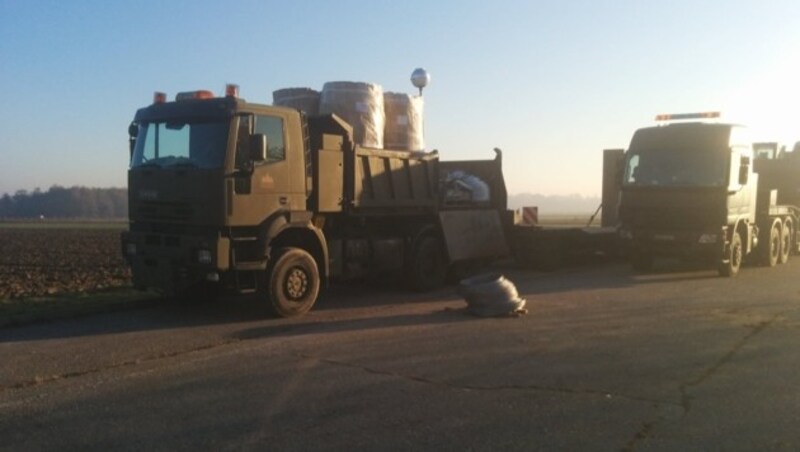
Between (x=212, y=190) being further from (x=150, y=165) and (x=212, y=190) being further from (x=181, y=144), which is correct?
(x=150, y=165)

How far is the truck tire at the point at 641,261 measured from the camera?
17.2 metres

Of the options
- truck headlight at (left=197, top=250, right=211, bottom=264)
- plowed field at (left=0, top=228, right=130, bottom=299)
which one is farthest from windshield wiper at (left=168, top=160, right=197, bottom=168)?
plowed field at (left=0, top=228, right=130, bottom=299)

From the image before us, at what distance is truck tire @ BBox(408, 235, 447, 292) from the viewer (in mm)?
14109

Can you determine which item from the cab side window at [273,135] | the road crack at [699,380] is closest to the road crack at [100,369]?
the cab side window at [273,135]

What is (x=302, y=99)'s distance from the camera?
13.2 metres

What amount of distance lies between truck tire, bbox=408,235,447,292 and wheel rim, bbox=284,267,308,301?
3205 mm

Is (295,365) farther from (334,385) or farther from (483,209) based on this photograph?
(483,209)

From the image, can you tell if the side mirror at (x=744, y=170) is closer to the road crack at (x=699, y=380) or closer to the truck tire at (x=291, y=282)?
the road crack at (x=699, y=380)

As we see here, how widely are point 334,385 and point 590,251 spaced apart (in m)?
13.3

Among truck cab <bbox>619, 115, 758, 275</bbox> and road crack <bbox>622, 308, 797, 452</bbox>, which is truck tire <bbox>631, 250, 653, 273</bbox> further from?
road crack <bbox>622, 308, 797, 452</bbox>

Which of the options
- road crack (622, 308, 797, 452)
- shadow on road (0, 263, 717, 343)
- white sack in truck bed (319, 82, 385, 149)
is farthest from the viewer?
white sack in truck bed (319, 82, 385, 149)

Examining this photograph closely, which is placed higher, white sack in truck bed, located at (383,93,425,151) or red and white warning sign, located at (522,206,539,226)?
white sack in truck bed, located at (383,93,425,151)

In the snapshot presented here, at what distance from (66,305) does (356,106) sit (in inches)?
228

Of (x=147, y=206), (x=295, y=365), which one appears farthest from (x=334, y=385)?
(x=147, y=206)
